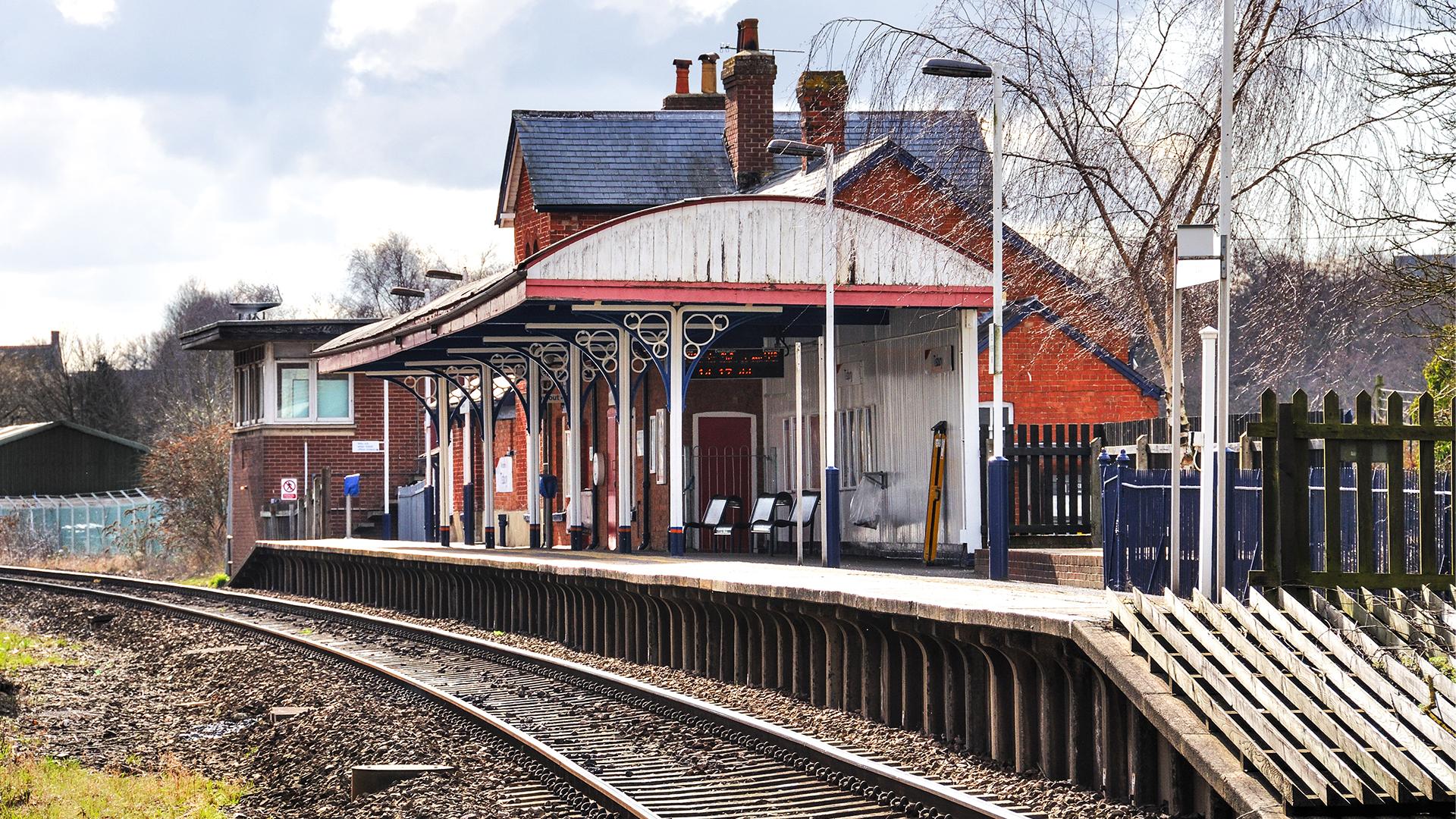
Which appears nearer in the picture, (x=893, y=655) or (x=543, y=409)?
(x=893, y=655)

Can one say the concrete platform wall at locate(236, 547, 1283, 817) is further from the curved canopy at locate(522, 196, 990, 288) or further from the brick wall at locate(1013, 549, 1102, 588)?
the curved canopy at locate(522, 196, 990, 288)

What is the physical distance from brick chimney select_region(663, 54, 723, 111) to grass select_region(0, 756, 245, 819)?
76.0 feet

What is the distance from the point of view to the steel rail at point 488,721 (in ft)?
31.1

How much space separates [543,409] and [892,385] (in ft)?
25.8

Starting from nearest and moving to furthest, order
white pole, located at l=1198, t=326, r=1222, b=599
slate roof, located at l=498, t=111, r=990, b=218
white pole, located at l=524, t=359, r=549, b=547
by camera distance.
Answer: white pole, located at l=1198, t=326, r=1222, b=599, white pole, located at l=524, t=359, r=549, b=547, slate roof, located at l=498, t=111, r=990, b=218

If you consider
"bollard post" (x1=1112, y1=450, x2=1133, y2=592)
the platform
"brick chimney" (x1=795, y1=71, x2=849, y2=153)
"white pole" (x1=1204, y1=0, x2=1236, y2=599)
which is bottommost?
the platform

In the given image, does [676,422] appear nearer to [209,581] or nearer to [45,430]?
[209,581]

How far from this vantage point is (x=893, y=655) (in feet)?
38.1

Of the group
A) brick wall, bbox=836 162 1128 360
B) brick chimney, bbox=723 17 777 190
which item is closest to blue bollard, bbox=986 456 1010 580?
brick wall, bbox=836 162 1128 360

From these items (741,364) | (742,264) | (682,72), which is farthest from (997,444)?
(682,72)

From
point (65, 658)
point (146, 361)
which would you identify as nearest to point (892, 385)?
point (65, 658)

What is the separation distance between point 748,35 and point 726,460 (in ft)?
22.8

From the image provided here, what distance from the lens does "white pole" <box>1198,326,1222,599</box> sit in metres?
9.66

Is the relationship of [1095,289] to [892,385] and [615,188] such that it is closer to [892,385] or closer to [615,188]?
[892,385]
